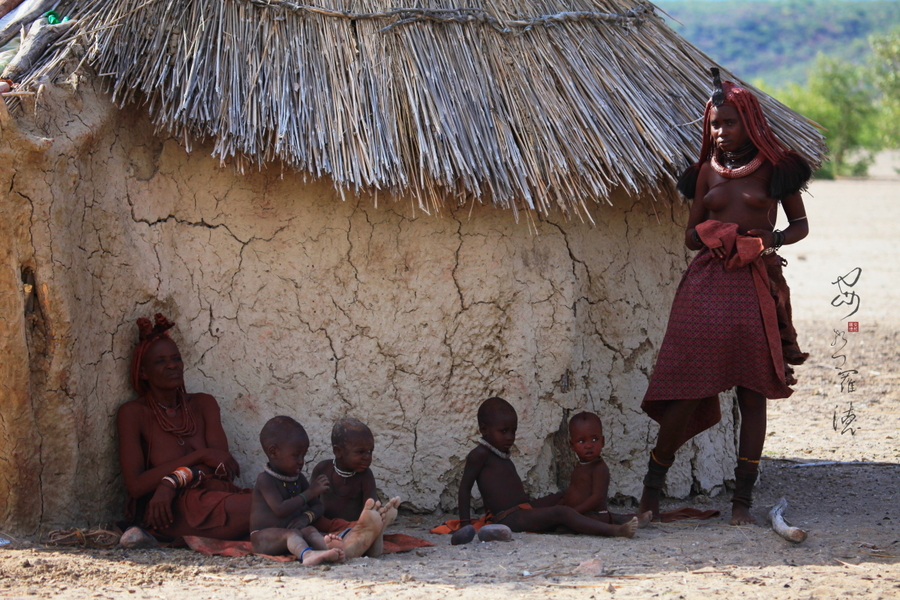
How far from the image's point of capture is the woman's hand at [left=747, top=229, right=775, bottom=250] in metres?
3.40

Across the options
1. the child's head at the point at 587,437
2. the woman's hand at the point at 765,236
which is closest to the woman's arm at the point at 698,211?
the woman's hand at the point at 765,236

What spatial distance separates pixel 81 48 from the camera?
3.47m

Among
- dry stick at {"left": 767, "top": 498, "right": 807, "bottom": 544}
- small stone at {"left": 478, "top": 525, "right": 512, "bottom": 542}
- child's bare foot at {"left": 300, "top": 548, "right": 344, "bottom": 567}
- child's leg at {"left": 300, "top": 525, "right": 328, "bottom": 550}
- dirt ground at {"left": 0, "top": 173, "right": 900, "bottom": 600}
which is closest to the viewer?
dirt ground at {"left": 0, "top": 173, "right": 900, "bottom": 600}

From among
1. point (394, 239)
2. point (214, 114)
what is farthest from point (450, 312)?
point (214, 114)

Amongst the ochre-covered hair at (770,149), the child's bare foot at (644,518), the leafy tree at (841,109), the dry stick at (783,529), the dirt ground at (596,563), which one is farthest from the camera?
the leafy tree at (841,109)

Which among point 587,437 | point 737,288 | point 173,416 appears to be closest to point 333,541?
point 173,416

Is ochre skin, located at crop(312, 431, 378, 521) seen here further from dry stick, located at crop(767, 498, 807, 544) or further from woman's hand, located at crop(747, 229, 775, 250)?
woman's hand, located at crop(747, 229, 775, 250)

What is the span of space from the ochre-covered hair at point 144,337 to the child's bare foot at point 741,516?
2.25m

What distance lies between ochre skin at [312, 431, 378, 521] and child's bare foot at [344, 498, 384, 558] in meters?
0.24

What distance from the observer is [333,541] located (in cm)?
304

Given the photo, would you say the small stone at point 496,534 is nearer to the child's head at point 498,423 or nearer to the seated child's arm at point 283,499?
the child's head at point 498,423

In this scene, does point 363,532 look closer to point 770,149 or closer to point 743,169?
point 743,169

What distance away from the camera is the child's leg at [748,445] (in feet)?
11.4

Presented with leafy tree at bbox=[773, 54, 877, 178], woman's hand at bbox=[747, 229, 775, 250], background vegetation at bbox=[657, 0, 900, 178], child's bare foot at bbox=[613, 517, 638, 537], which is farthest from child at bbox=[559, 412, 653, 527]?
background vegetation at bbox=[657, 0, 900, 178]
